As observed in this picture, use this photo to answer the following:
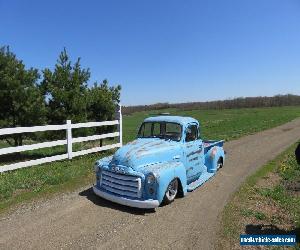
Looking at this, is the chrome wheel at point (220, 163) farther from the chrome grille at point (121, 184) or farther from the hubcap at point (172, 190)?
the chrome grille at point (121, 184)

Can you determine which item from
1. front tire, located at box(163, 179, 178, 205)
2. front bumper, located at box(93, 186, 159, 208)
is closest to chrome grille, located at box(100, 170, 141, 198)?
front bumper, located at box(93, 186, 159, 208)

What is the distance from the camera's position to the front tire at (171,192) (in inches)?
338

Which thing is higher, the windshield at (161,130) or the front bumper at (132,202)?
the windshield at (161,130)

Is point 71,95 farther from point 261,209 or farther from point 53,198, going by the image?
point 261,209

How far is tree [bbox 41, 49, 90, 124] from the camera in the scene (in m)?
15.6

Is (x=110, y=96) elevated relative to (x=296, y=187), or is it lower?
elevated

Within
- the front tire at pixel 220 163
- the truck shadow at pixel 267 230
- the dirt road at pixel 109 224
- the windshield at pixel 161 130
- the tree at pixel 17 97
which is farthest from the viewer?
the tree at pixel 17 97

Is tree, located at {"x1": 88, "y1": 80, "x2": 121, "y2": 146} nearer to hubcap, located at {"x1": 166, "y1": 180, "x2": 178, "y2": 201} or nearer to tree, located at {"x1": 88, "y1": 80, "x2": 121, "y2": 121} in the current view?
tree, located at {"x1": 88, "y1": 80, "x2": 121, "y2": 121}

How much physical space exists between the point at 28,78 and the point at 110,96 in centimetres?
360

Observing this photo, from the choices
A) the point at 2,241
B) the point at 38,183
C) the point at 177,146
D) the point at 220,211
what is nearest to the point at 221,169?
the point at 177,146

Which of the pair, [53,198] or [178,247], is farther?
[53,198]

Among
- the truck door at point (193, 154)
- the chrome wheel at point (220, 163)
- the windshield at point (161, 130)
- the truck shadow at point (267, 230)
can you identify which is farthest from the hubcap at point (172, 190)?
the chrome wheel at point (220, 163)

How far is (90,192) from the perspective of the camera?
9664mm

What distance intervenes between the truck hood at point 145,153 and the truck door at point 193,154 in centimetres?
51
